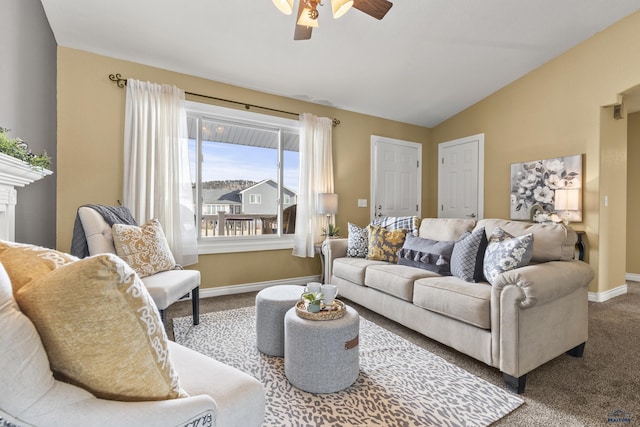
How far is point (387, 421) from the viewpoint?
4.83 feet

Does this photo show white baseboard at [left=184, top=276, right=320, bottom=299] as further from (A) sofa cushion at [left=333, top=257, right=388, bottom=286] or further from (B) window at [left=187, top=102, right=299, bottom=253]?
(A) sofa cushion at [left=333, top=257, right=388, bottom=286]

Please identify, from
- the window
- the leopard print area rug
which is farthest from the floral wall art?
the window

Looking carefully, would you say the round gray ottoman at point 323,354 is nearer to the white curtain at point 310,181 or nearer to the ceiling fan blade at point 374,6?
the ceiling fan blade at point 374,6

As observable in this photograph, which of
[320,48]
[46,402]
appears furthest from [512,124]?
[46,402]

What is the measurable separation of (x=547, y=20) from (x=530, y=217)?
2167 millimetres

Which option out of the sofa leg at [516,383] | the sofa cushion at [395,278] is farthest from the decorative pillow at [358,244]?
the sofa leg at [516,383]

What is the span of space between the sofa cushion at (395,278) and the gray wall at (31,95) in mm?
2805

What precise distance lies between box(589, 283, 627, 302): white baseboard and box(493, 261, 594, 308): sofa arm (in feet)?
6.74

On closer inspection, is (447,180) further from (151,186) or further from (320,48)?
(151,186)

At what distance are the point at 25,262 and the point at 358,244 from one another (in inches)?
115

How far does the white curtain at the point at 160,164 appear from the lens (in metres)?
3.04

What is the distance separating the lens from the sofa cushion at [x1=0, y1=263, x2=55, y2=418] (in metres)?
0.55

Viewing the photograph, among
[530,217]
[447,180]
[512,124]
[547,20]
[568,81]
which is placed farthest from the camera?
[447,180]

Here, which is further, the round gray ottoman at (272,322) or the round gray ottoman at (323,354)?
the round gray ottoman at (272,322)
